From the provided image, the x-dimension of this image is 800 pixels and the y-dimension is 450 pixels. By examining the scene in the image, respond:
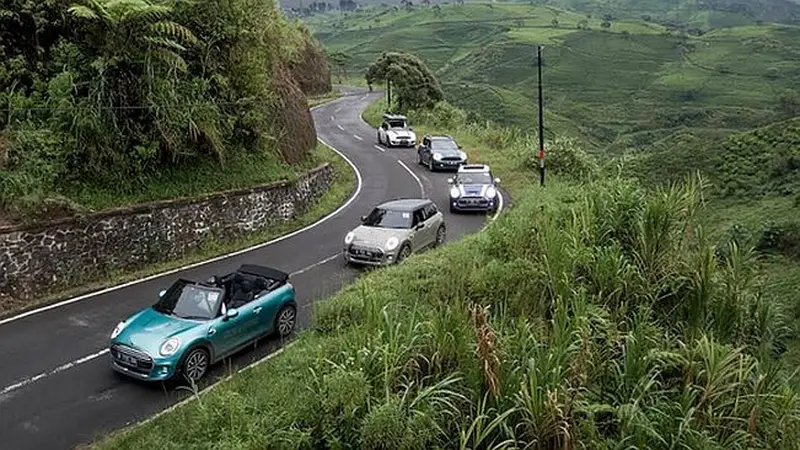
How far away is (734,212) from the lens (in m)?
35.5

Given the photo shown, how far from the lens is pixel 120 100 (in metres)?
17.2

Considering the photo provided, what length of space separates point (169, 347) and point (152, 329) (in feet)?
1.92

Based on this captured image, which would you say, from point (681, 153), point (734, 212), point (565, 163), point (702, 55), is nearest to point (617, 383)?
point (565, 163)

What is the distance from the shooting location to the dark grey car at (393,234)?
1666cm

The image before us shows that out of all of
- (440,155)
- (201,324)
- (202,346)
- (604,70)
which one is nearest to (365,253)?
(201,324)

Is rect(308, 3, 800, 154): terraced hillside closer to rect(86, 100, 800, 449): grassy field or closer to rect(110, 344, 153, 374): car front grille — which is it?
rect(86, 100, 800, 449): grassy field

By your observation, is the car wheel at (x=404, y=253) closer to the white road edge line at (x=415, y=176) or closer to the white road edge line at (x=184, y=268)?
the white road edge line at (x=184, y=268)

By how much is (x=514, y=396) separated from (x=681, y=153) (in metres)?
40.5

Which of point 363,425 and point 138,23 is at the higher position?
point 138,23

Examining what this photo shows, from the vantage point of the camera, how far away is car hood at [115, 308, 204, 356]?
10.4 meters

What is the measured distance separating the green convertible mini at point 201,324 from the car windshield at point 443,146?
2096cm

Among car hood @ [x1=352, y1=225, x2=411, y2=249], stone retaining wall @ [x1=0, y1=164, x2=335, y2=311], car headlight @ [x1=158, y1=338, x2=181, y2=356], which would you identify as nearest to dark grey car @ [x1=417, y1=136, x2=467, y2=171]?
stone retaining wall @ [x1=0, y1=164, x2=335, y2=311]

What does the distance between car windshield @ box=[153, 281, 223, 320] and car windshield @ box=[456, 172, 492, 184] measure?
14648 mm

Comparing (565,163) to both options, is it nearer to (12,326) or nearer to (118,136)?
(118,136)
